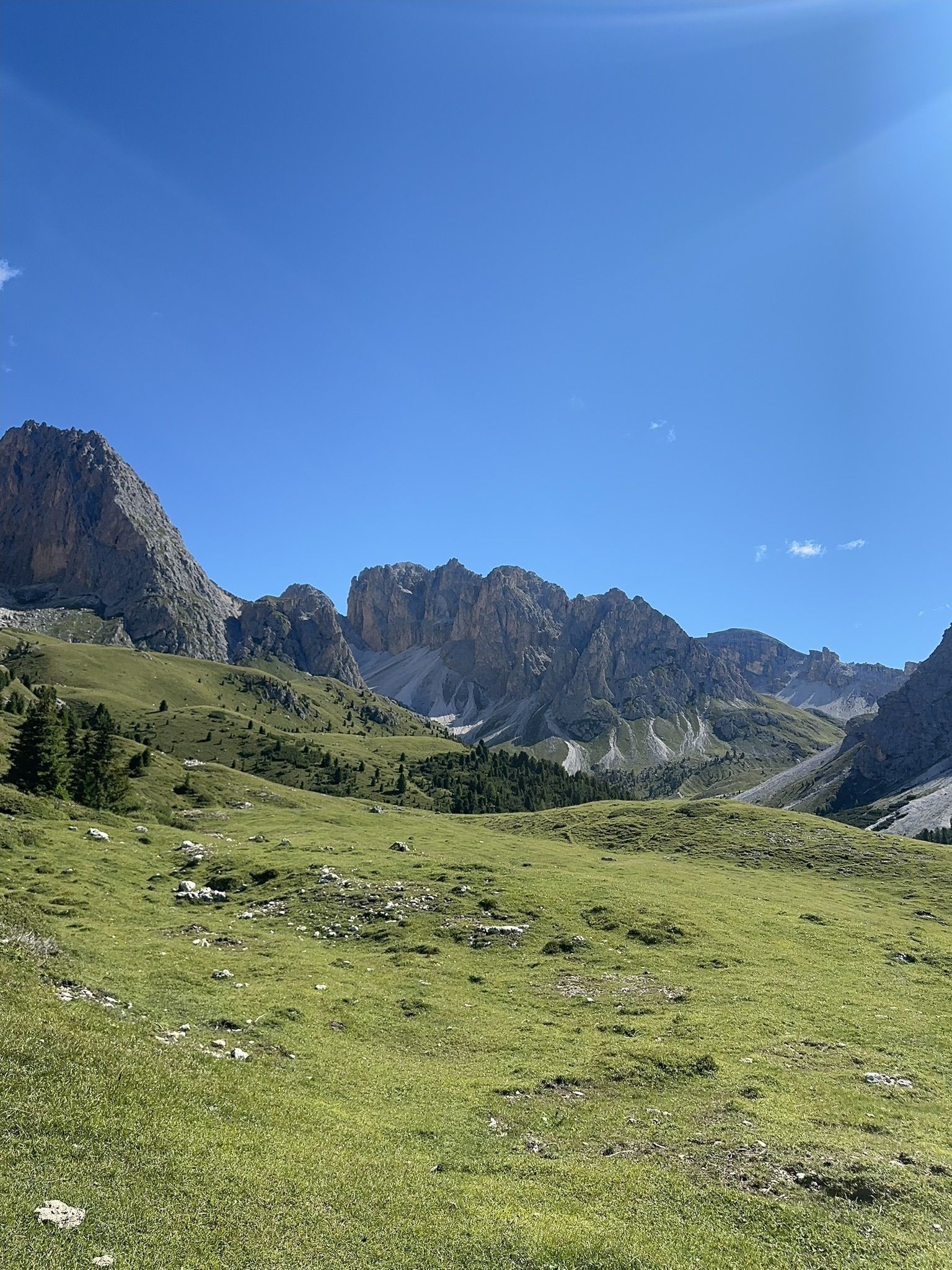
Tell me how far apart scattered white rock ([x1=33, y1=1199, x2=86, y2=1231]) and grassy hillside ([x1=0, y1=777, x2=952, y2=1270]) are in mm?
181

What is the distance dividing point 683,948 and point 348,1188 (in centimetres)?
2830

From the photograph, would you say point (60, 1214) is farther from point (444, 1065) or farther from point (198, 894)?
point (198, 894)

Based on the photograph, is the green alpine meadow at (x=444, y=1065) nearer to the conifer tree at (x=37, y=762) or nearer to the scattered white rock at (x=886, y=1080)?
the scattered white rock at (x=886, y=1080)

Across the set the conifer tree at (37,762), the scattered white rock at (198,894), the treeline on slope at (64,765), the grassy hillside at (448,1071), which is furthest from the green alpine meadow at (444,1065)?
the treeline on slope at (64,765)

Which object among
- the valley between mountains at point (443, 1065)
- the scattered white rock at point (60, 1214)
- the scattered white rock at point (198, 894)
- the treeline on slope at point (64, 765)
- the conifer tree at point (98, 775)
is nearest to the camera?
the scattered white rock at point (60, 1214)

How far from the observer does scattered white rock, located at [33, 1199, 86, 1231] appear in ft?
35.4

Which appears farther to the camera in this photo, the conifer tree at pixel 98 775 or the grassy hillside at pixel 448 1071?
the conifer tree at pixel 98 775

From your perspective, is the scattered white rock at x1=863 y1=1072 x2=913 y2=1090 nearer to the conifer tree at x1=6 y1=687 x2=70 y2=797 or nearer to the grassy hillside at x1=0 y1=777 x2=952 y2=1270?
the grassy hillside at x1=0 y1=777 x2=952 y2=1270

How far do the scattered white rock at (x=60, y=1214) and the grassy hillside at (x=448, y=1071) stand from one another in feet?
0.60

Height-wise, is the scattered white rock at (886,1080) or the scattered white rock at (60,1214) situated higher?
the scattered white rock at (60,1214)

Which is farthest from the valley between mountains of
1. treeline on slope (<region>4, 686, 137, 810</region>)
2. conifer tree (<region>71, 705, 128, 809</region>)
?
conifer tree (<region>71, 705, 128, 809</region>)

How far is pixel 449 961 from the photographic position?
33.2 m

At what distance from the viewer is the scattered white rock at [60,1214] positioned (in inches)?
425

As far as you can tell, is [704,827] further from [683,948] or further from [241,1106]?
[241,1106]
